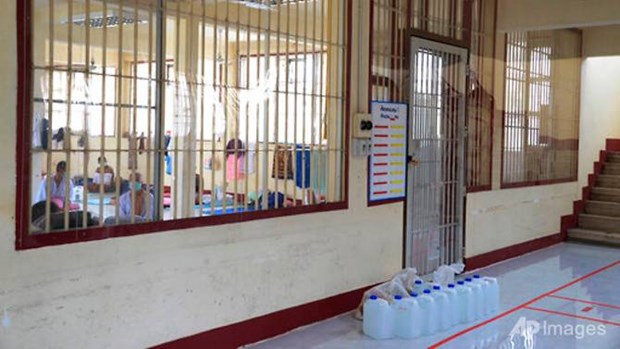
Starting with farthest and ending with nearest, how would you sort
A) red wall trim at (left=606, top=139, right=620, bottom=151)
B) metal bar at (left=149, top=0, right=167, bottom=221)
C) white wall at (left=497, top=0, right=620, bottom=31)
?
1. red wall trim at (left=606, top=139, right=620, bottom=151)
2. white wall at (left=497, top=0, right=620, bottom=31)
3. metal bar at (left=149, top=0, right=167, bottom=221)

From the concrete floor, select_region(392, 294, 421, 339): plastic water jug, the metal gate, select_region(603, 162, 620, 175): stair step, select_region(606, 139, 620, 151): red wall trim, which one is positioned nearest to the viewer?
the concrete floor

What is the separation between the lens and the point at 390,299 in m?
4.96

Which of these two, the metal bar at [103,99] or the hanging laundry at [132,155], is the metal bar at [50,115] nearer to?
the metal bar at [103,99]

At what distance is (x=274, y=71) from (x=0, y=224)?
7.33 feet

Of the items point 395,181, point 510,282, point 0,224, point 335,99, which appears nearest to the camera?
point 0,224

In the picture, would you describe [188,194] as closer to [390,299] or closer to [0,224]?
[0,224]

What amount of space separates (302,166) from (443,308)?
1.58 meters

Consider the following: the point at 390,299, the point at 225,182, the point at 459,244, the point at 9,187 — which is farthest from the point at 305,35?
the point at 459,244

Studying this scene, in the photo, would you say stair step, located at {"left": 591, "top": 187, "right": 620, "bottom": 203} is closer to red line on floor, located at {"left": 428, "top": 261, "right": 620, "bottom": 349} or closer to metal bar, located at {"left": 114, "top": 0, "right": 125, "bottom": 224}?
red line on floor, located at {"left": 428, "top": 261, "right": 620, "bottom": 349}

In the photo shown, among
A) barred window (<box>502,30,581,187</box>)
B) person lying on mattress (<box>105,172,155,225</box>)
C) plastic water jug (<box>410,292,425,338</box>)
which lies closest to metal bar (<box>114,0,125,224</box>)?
person lying on mattress (<box>105,172,155,225</box>)

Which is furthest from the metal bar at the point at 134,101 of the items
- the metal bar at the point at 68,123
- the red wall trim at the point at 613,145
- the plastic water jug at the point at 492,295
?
the red wall trim at the point at 613,145

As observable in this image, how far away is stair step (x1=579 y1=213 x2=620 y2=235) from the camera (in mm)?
9219

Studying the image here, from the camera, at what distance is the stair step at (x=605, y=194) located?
968 centimetres

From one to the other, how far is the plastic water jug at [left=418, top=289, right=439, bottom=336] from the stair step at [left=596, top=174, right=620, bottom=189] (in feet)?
20.6
